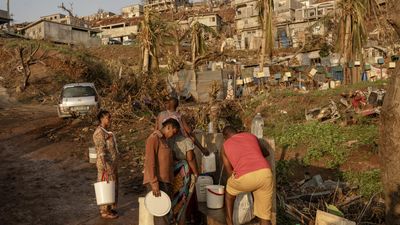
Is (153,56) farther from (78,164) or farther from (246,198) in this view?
(246,198)

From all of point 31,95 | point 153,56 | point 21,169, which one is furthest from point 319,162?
point 31,95

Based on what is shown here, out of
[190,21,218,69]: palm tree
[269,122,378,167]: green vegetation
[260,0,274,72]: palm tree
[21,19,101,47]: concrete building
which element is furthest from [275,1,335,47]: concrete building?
[269,122,378,167]: green vegetation

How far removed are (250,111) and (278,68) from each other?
16.4 meters

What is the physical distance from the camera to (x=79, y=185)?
8.96 meters

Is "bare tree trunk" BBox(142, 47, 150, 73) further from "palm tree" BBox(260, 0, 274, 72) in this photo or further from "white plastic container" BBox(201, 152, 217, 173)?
"white plastic container" BBox(201, 152, 217, 173)

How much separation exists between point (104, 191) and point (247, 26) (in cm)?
5329

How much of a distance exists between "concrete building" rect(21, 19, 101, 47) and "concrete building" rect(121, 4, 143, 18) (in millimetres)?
36393

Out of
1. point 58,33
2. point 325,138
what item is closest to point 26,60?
point 58,33

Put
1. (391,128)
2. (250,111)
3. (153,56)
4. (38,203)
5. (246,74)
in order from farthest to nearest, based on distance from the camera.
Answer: (246,74) < (153,56) < (250,111) < (38,203) < (391,128)

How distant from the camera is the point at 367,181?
7910 mm

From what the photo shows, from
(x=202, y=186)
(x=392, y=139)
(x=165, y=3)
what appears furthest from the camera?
(x=165, y=3)

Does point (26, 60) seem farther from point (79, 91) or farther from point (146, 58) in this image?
point (79, 91)

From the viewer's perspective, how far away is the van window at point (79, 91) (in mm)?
16922

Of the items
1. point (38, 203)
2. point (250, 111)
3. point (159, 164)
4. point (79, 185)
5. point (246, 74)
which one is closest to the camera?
point (159, 164)
